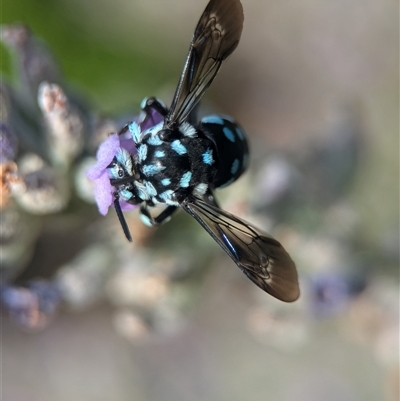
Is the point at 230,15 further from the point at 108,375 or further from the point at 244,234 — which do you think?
the point at 108,375

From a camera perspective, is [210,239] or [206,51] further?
[210,239]

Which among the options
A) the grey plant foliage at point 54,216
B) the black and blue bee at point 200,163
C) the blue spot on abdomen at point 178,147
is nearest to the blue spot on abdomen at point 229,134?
the black and blue bee at point 200,163

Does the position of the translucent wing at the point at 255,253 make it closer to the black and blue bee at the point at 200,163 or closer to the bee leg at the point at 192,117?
the black and blue bee at the point at 200,163

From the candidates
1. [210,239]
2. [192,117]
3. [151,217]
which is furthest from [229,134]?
[210,239]

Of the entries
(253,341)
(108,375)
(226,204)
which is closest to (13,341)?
(108,375)

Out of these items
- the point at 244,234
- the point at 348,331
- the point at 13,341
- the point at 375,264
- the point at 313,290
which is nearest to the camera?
the point at 244,234

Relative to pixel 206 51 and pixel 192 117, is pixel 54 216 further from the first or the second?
pixel 206 51
